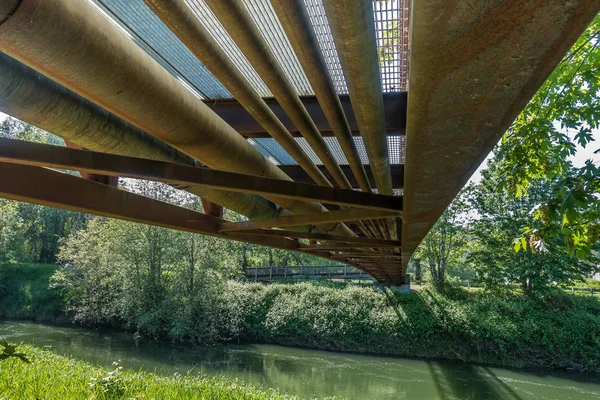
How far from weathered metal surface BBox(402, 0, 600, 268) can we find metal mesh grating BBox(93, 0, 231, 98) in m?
1.43

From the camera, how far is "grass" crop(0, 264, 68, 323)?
23031 millimetres

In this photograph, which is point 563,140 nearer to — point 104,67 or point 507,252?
point 104,67

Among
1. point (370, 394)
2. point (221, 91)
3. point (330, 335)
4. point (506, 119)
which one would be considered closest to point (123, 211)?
point (221, 91)

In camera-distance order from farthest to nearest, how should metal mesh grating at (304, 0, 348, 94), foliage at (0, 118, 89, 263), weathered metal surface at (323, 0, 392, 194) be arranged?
foliage at (0, 118, 89, 263) < metal mesh grating at (304, 0, 348, 94) < weathered metal surface at (323, 0, 392, 194)

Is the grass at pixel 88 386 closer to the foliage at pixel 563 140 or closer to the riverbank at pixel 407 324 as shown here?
the foliage at pixel 563 140

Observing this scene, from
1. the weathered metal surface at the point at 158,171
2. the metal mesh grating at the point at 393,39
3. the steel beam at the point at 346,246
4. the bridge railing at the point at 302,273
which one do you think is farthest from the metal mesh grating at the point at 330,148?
the bridge railing at the point at 302,273

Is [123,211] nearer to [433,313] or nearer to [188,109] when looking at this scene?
[188,109]

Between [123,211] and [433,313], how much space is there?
59.5 feet

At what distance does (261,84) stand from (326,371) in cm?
1442

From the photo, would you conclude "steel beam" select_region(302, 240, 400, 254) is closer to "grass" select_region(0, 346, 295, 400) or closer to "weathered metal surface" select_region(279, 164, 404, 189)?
"weathered metal surface" select_region(279, 164, 404, 189)

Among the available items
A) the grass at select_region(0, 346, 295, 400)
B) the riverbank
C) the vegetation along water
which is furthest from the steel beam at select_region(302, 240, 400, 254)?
the riverbank

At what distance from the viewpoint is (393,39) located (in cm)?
200

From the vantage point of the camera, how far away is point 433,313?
1861cm

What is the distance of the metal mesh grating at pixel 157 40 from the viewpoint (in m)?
1.82
